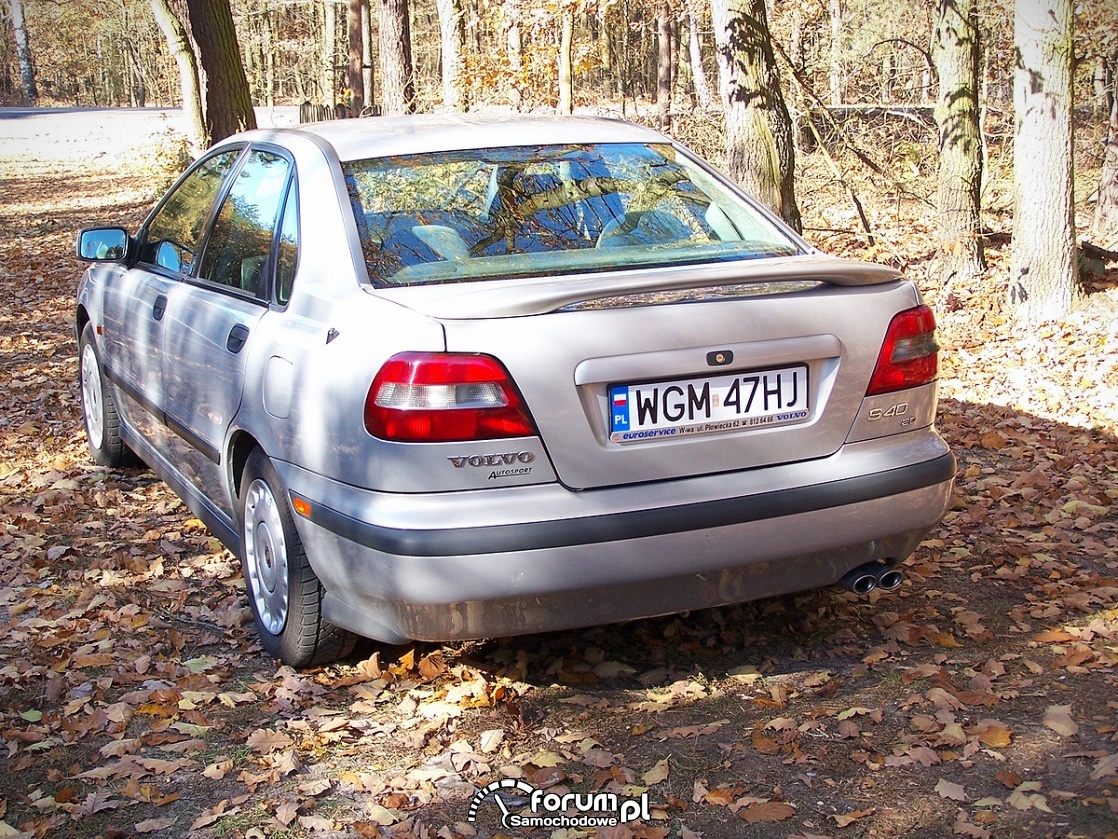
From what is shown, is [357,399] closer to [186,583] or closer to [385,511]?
[385,511]

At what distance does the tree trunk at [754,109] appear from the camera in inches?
340

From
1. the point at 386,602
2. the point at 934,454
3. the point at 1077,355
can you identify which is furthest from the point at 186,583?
the point at 1077,355

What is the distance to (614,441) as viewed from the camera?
3104 millimetres

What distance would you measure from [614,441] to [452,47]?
17079mm

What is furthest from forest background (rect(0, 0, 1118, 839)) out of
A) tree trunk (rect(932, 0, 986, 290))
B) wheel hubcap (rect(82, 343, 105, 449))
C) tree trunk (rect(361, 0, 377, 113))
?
tree trunk (rect(361, 0, 377, 113))

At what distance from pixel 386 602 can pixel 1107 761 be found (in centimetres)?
199

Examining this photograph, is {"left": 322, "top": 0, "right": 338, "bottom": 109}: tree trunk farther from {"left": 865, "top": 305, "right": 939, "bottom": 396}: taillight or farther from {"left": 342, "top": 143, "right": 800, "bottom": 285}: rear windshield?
{"left": 865, "top": 305, "right": 939, "bottom": 396}: taillight

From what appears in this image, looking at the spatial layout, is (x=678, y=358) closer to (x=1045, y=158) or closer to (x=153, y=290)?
(x=153, y=290)

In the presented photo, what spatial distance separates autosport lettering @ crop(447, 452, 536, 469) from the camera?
3018mm

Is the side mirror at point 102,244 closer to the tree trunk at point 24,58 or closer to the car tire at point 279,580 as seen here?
the car tire at point 279,580

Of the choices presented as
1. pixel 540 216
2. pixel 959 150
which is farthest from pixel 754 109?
pixel 540 216

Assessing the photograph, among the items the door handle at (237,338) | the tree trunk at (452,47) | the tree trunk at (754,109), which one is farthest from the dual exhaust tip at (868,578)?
the tree trunk at (452,47)

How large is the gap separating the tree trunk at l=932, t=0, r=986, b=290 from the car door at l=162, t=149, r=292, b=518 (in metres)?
7.57

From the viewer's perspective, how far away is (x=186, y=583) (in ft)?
15.8
